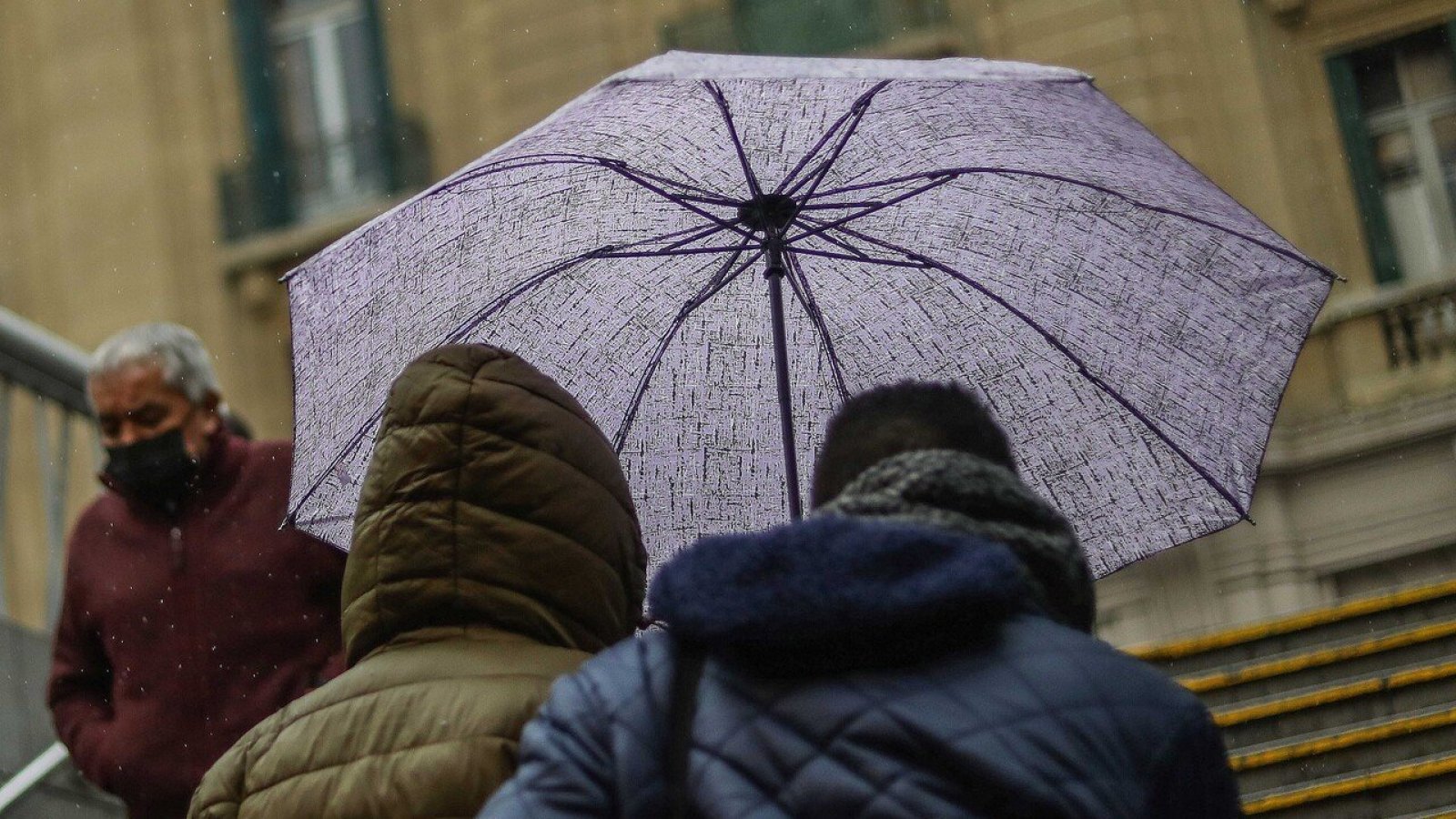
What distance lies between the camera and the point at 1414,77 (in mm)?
15469

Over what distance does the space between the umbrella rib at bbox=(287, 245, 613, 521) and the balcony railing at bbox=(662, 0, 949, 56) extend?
13448mm

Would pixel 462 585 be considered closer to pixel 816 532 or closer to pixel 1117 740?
pixel 816 532

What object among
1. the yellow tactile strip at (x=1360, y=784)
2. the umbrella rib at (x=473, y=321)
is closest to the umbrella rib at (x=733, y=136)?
the umbrella rib at (x=473, y=321)

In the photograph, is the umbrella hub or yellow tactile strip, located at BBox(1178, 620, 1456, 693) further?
yellow tactile strip, located at BBox(1178, 620, 1456, 693)

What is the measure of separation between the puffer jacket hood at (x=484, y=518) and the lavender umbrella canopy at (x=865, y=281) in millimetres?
1232

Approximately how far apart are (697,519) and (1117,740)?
227 cm

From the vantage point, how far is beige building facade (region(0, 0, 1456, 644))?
47.3 ft

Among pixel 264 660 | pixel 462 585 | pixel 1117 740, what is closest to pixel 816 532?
pixel 1117 740

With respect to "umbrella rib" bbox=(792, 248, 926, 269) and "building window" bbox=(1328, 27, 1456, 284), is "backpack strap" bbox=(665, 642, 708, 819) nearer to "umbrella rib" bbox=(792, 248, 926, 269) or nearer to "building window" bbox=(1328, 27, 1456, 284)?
"umbrella rib" bbox=(792, 248, 926, 269)

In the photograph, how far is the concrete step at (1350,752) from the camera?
602 centimetres

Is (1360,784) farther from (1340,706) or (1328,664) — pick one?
(1328,664)

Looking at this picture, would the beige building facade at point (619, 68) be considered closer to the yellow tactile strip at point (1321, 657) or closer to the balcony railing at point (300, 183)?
the balcony railing at point (300, 183)

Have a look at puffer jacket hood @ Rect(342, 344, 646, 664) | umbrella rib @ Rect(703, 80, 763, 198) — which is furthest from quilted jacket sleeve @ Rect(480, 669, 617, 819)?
umbrella rib @ Rect(703, 80, 763, 198)

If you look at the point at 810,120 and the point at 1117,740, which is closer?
the point at 1117,740
